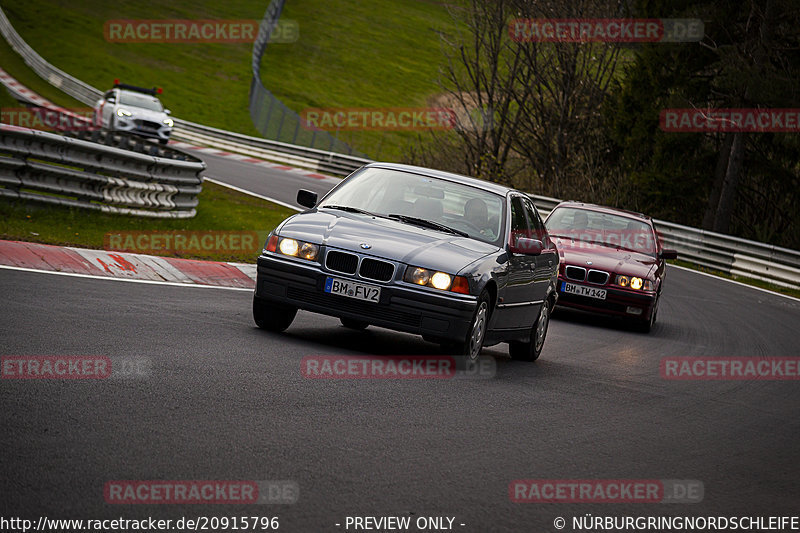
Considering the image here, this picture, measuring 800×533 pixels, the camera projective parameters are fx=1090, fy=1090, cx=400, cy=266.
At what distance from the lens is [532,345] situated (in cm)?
1062

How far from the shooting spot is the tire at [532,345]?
10594 mm

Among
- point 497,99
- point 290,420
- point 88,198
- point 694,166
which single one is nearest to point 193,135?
point 497,99

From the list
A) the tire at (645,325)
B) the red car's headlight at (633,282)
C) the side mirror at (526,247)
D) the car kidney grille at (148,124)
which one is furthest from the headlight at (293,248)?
the car kidney grille at (148,124)

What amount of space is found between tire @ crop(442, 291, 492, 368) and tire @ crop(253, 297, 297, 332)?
1.43 meters

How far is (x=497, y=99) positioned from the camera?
36.6 metres

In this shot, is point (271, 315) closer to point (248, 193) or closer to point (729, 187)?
point (248, 193)

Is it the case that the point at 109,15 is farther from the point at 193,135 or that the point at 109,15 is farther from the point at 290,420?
the point at 290,420

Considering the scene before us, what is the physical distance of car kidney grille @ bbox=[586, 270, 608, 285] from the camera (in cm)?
1461

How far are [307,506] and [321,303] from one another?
13.3 feet

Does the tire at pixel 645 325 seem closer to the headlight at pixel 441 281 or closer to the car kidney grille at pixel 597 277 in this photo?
the car kidney grille at pixel 597 277

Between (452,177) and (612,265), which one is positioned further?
(612,265)

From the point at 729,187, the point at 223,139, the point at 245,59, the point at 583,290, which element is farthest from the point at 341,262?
the point at 245,59

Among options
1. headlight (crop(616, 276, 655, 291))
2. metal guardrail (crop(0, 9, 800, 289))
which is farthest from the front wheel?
metal guardrail (crop(0, 9, 800, 289))

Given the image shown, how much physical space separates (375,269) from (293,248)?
763 millimetres
